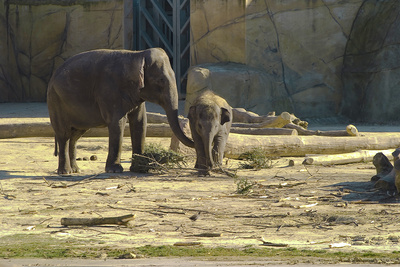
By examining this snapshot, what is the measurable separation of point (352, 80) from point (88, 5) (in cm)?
739

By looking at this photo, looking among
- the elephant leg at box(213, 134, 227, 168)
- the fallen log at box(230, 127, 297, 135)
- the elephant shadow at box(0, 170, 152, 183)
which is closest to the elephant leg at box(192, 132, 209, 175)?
the elephant leg at box(213, 134, 227, 168)

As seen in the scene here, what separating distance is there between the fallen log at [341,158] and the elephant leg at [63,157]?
3319mm

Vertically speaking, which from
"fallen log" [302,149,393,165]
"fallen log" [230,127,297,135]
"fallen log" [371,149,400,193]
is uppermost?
"fallen log" [230,127,297,135]

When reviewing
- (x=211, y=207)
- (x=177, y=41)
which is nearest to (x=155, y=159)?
(x=211, y=207)

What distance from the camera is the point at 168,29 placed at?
21438 millimetres

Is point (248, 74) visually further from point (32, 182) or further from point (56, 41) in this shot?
point (32, 182)

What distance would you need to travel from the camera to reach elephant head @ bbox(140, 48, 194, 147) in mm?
9734

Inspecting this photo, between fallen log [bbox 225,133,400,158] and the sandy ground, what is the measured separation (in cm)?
109

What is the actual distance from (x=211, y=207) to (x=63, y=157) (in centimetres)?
359

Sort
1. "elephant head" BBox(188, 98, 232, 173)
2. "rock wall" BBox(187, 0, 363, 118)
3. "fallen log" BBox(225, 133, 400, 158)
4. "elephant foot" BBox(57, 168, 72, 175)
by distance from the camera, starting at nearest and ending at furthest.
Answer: "elephant head" BBox(188, 98, 232, 173), "elephant foot" BBox(57, 168, 72, 175), "fallen log" BBox(225, 133, 400, 158), "rock wall" BBox(187, 0, 363, 118)

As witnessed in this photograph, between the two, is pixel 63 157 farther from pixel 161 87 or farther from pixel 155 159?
pixel 161 87

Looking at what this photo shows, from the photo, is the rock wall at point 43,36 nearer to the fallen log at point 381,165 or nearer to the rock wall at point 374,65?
the rock wall at point 374,65

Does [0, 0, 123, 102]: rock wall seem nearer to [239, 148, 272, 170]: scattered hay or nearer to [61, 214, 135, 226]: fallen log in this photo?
[239, 148, 272, 170]: scattered hay

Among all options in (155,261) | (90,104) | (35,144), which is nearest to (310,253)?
(155,261)
